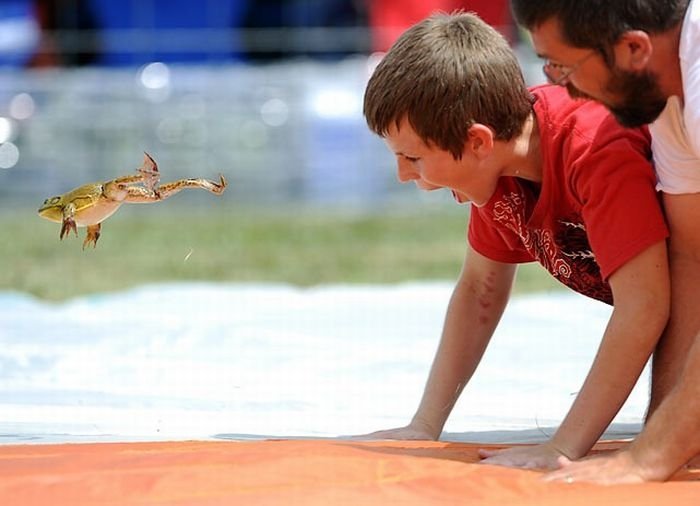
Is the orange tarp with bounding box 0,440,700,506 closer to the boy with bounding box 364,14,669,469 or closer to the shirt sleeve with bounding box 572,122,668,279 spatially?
the boy with bounding box 364,14,669,469

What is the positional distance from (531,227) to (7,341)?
140 cm

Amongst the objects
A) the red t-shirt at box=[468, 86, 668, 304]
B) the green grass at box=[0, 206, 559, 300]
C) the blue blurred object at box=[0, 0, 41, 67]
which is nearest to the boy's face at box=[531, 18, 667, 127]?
the red t-shirt at box=[468, 86, 668, 304]

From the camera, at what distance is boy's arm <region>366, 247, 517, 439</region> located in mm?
2061

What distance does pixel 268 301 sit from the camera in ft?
11.4

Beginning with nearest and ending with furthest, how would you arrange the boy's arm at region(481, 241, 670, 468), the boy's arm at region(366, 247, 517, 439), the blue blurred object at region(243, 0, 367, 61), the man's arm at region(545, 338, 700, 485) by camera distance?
the man's arm at region(545, 338, 700, 485) → the boy's arm at region(481, 241, 670, 468) → the boy's arm at region(366, 247, 517, 439) → the blue blurred object at region(243, 0, 367, 61)

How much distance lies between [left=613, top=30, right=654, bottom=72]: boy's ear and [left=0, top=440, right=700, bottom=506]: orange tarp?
0.51m

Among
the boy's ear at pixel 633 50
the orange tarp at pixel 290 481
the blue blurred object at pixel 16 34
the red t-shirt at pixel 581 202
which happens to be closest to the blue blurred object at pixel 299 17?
the blue blurred object at pixel 16 34

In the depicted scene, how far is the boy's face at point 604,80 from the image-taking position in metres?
1.61

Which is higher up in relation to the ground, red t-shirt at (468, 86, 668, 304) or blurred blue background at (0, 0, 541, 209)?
red t-shirt at (468, 86, 668, 304)

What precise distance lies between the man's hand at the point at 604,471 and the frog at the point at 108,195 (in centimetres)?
61

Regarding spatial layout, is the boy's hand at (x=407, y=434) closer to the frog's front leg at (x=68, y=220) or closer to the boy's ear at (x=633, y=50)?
the frog's front leg at (x=68, y=220)

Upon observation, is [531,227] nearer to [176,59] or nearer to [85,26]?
[176,59]

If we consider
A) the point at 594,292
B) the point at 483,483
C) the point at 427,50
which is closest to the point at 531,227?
the point at 594,292

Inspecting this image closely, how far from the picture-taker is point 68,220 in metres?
1.75
